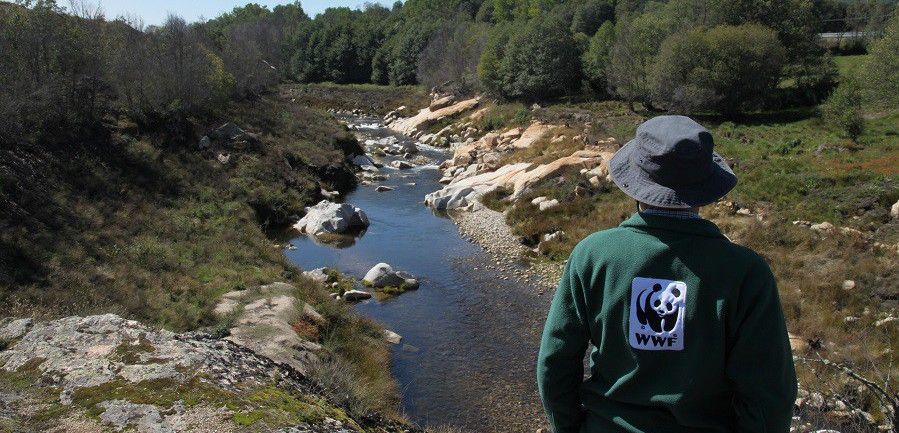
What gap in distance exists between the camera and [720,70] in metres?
37.8

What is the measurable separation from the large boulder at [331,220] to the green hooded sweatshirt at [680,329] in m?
21.6

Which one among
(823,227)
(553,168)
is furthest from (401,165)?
(823,227)

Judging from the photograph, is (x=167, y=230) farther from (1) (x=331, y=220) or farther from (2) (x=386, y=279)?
(2) (x=386, y=279)

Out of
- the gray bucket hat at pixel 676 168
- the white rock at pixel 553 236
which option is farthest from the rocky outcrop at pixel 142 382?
the white rock at pixel 553 236

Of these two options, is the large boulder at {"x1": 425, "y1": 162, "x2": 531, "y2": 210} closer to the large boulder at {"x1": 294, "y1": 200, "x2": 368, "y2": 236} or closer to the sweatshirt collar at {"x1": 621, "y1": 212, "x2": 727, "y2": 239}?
the large boulder at {"x1": 294, "y1": 200, "x2": 368, "y2": 236}

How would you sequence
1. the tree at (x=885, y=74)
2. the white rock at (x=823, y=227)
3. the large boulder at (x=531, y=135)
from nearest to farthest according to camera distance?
the white rock at (x=823, y=227), the tree at (x=885, y=74), the large boulder at (x=531, y=135)

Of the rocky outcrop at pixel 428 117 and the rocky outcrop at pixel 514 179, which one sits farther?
the rocky outcrop at pixel 428 117

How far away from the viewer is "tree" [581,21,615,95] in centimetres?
5206

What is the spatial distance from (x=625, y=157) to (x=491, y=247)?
1934 cm

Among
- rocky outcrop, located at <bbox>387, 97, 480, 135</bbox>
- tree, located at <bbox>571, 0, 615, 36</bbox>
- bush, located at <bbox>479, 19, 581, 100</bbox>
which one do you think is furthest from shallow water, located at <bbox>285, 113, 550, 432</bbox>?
tree, located at <bbox>571, 0, 615, 36</bbox>

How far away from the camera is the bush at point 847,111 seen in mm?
27938

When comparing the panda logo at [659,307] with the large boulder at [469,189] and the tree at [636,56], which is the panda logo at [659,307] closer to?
the large boulder at [469,189]

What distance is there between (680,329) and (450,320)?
13.7 meters

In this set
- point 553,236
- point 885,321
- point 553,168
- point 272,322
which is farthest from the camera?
point 553,168
